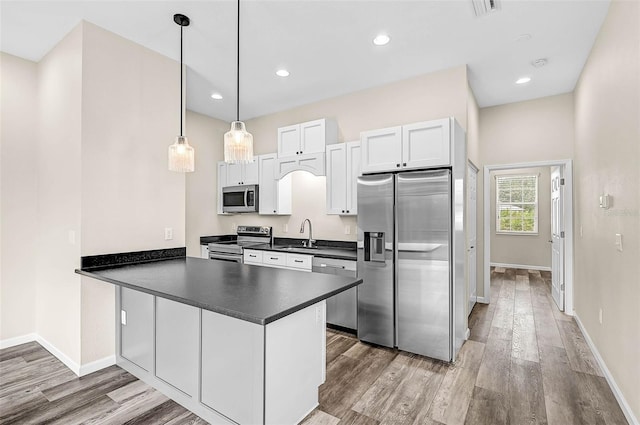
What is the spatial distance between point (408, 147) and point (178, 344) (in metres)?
2.64

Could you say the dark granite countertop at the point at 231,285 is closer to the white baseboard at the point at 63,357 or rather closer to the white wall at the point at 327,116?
the white baseboard at the point at 63,357

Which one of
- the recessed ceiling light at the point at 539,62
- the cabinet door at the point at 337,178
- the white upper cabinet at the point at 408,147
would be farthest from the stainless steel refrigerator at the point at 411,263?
the recessed ceiling light at the point at 539,62

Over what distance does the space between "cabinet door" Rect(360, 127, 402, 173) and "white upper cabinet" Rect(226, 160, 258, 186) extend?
2.02 m

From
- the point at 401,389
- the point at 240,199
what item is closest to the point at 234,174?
the point at 240,199

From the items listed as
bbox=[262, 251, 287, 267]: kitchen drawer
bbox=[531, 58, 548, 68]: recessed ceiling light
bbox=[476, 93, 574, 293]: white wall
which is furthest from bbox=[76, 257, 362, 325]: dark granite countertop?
bbox=[476, 93, 574, 293]: white wall

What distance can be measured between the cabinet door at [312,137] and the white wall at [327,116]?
0.33 metres

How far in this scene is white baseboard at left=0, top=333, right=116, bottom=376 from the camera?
270cm

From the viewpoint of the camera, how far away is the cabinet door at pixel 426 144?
9.95 ft

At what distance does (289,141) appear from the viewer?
4441 mm

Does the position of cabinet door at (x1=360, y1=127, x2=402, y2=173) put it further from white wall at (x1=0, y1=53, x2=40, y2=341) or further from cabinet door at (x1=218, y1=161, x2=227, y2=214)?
white wall at (x1=0, y1=53, x2=40, y2=341)

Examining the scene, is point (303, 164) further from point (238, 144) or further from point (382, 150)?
point (238, 144)

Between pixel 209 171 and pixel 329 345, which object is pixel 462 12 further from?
pixel 209 171

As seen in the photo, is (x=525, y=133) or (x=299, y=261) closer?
(x=299, y=261)

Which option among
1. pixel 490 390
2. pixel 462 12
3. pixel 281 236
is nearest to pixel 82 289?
pixel 281 236
